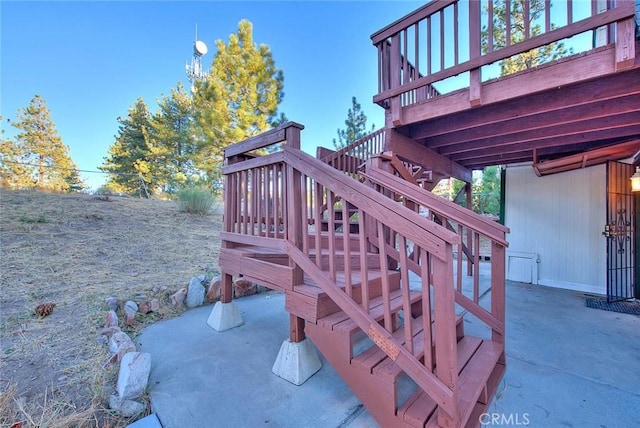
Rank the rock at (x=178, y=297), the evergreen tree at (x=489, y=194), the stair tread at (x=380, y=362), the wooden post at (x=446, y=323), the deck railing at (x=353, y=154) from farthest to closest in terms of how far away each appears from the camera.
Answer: the evergreen tree at (x=489, y=194), the deck railing at (x=353, y=154), the rock at (x=178, y=297), the stair tread at (x=380, y=362), the wooden post at (x=446, y=323)

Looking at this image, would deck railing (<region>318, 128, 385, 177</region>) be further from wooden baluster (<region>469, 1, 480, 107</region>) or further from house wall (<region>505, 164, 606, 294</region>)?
house wall (<region>505, 164, 606, 294</region>)

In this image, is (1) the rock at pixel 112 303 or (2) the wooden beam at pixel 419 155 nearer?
(1) the rock at pixel 112 303

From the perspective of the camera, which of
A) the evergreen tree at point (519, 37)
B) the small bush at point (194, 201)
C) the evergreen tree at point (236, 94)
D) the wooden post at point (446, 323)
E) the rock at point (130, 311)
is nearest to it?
the wooden post at point (446, 323)

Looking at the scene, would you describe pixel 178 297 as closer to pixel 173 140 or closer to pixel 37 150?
pixel 173 140

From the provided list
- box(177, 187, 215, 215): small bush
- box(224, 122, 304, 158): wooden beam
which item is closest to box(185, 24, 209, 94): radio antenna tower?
box(177, 187, 215, 215): small bush

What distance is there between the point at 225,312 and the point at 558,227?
5642 mm

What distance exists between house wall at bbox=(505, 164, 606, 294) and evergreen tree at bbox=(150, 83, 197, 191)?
11.8m

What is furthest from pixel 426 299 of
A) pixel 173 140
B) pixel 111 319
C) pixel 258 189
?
pixel 173 140

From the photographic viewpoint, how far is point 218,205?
31.2ft

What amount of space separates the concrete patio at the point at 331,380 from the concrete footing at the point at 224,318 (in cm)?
9

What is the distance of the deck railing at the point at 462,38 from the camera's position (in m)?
1.74

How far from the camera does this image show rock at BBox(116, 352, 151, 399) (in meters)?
1.65

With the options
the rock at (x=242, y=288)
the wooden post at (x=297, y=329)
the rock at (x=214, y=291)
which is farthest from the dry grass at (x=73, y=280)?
the wooden post at (x=297, y=329)

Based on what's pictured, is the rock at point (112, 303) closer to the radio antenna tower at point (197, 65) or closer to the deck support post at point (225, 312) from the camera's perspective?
the deck support post at point (225, 312)
